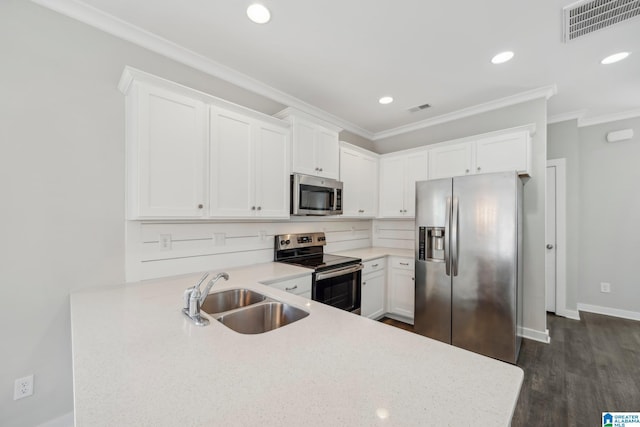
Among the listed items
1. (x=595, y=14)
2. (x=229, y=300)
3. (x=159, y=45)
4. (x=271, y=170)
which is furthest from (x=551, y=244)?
(x=159, y=45)

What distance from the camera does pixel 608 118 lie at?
360cm

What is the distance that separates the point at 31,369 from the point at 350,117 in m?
3.79

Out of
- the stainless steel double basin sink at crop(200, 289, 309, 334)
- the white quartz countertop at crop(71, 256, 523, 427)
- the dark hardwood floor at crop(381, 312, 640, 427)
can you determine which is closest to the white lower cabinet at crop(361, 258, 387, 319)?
the dark hardwood floor at crop(381, 312, 640, 427)

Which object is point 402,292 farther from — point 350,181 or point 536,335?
point 350,181

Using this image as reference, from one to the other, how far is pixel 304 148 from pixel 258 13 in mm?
1240

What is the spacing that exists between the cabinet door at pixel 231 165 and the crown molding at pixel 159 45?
56 centimetres

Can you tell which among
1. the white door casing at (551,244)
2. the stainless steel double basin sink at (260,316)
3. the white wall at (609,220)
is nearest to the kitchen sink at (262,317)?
the stainless steel double basin sink at (260,316)

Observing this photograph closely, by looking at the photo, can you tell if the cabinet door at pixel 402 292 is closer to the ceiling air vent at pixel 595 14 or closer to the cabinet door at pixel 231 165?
the cabinet door at pixel 231 165

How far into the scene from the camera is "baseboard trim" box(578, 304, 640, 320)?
11.5ft

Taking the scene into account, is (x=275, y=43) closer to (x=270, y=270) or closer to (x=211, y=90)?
(x=211, y=90)

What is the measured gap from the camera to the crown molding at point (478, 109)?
2.82 metres

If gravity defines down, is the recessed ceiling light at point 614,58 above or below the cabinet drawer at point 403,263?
above

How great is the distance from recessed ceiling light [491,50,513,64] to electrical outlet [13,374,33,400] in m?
4.10

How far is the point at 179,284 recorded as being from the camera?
1.86 metres
